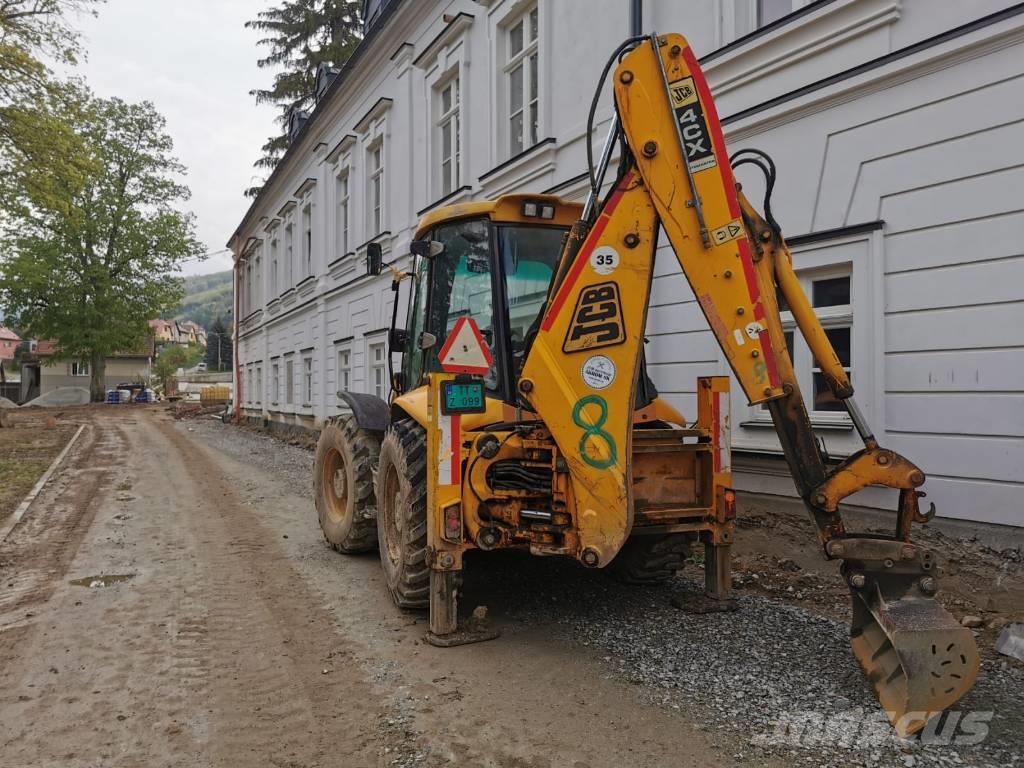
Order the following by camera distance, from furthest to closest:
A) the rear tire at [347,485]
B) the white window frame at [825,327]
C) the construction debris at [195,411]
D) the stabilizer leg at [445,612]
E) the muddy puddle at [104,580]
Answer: the construction debris at [195,411], the rear tire at [347,485], the white window frame at [825,327], the muddy puddle at [104,580], the stabilizer leg at [445,612]

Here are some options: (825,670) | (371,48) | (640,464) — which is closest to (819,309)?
(640,464)

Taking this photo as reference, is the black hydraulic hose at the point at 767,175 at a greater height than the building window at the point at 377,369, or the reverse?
the black hydraulic hose at the point at 767,175

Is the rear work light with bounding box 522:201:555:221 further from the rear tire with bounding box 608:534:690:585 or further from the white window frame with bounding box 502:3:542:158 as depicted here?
the white window frame with bounding box 502:3:542:158

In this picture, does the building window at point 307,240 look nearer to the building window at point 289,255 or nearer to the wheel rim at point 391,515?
the building window at point 289,255

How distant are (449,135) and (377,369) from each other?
16.6ft


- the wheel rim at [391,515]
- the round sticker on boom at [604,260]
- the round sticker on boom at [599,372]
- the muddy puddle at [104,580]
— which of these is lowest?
the muddy puddle at [104,580]

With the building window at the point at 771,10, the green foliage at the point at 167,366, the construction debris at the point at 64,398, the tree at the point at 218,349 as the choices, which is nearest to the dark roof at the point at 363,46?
the building window at the point at 771,10

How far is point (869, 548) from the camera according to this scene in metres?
3.09

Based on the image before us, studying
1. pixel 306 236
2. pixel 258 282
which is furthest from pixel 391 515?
pixel 258 282

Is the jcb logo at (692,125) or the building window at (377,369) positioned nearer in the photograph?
the jcb logo at (692,125)

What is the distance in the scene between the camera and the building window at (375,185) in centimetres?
1570

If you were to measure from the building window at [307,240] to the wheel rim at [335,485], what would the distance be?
47.4 feet

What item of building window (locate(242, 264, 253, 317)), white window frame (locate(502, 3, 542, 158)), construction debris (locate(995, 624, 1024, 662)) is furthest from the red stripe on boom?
building window (locate(242, 264, 253, 317))

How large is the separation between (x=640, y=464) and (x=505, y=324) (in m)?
1.19
